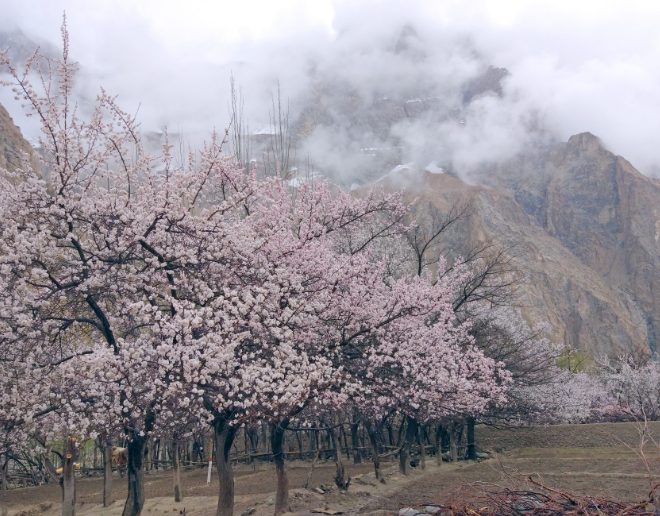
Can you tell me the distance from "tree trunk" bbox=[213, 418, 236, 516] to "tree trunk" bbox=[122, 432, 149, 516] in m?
1.46

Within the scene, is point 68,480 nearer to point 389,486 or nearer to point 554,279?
point 389,486

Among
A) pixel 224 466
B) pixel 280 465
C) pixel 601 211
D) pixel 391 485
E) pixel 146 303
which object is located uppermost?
pixel 601 211

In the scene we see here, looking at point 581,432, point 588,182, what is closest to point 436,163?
point 588,182

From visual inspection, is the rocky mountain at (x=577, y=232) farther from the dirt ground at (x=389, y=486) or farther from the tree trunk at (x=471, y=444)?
the dirt ground at (x=389, y=486)

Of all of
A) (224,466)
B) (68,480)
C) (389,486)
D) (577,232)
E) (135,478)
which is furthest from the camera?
(577,232)

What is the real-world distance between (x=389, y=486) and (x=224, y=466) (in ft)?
25.0

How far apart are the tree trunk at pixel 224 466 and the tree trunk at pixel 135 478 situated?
146 centimetres

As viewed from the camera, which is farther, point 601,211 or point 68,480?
point 601,211

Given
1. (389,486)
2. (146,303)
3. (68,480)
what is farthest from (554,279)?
(146,303)

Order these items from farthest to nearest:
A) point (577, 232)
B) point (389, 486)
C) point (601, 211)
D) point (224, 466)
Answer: point (601, 211) < point (577, 232) < point (389, 486) < point (224, 466)

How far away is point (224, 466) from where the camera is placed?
10.6m

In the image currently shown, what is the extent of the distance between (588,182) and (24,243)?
422 ft

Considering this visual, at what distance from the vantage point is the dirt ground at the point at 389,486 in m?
13.1

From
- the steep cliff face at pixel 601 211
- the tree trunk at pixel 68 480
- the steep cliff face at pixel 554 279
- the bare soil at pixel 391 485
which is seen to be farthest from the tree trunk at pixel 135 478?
the steep cliff face at pixel 601 211
